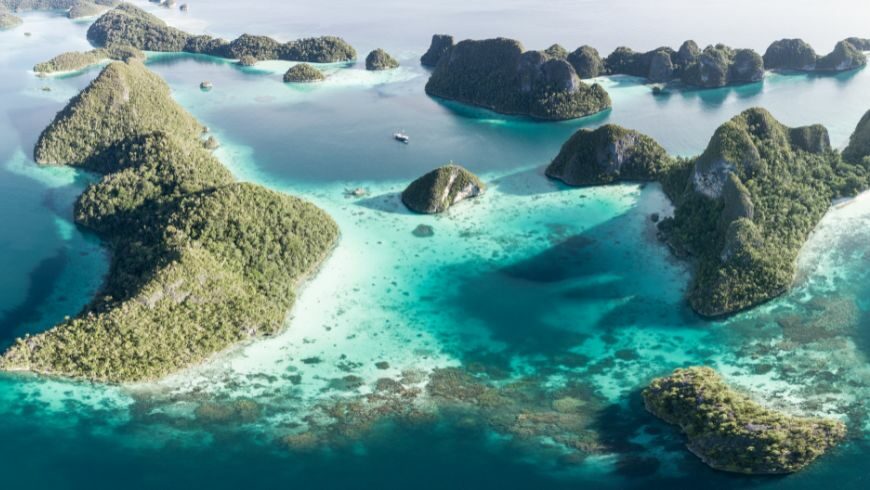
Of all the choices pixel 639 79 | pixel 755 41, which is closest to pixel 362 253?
pixel 639 79

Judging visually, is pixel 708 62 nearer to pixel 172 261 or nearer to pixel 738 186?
pixel 738 186

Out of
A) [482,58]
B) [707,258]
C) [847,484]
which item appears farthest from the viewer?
[482,58]

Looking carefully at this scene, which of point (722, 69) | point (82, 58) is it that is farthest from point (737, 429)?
point (82, 58)

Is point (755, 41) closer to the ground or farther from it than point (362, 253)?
farther from it

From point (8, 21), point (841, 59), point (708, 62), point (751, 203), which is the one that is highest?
point (8, 21)

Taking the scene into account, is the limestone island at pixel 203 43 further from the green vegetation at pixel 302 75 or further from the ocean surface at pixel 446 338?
the ocean surface at pixel 446 338

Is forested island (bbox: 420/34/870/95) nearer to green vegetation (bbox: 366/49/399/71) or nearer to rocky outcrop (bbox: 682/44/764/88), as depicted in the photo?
rocky outcrop (bbox: 682/44/764/88)

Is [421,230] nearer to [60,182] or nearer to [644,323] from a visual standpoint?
[644,323]
